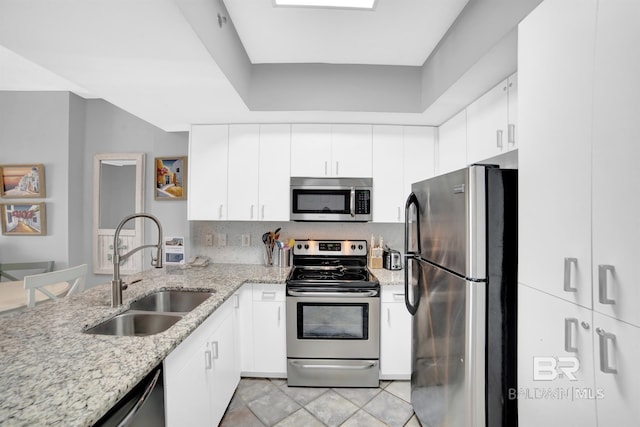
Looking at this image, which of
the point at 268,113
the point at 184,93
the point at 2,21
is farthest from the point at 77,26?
the point at 268,113

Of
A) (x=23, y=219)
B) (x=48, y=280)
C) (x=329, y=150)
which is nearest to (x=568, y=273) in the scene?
(x=329, y=150)

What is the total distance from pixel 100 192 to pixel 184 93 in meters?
2.40

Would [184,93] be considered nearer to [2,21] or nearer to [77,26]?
[77,26]

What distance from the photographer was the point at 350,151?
102 inches

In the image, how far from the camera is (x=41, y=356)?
3.27 feet

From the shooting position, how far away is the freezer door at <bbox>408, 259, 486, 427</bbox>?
128 cm

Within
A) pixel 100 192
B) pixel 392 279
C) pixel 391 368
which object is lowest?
pixel 391 368

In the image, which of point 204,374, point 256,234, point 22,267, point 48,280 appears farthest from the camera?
point 22,267

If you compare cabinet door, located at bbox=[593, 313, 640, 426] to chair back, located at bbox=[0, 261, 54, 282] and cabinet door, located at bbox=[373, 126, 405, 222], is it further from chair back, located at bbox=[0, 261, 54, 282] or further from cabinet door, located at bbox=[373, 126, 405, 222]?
chair back, located at bbox=[0, 261, 54, 282]

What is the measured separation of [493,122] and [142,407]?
2324 mm

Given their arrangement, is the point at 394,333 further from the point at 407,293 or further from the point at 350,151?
the point at 350,151

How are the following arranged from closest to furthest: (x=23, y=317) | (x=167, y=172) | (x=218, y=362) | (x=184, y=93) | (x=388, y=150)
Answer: (x=23, y=317), (x=218, y=362), (x=184, y=93), (x=388, y=150), (x=167, y=172)

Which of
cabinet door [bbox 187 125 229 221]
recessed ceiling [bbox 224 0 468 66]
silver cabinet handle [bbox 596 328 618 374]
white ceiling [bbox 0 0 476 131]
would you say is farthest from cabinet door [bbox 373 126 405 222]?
silver cabinet handle [bbox 596 328 618 374]

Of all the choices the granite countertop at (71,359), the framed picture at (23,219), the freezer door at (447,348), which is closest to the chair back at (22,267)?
the framed picture at (23,219)
